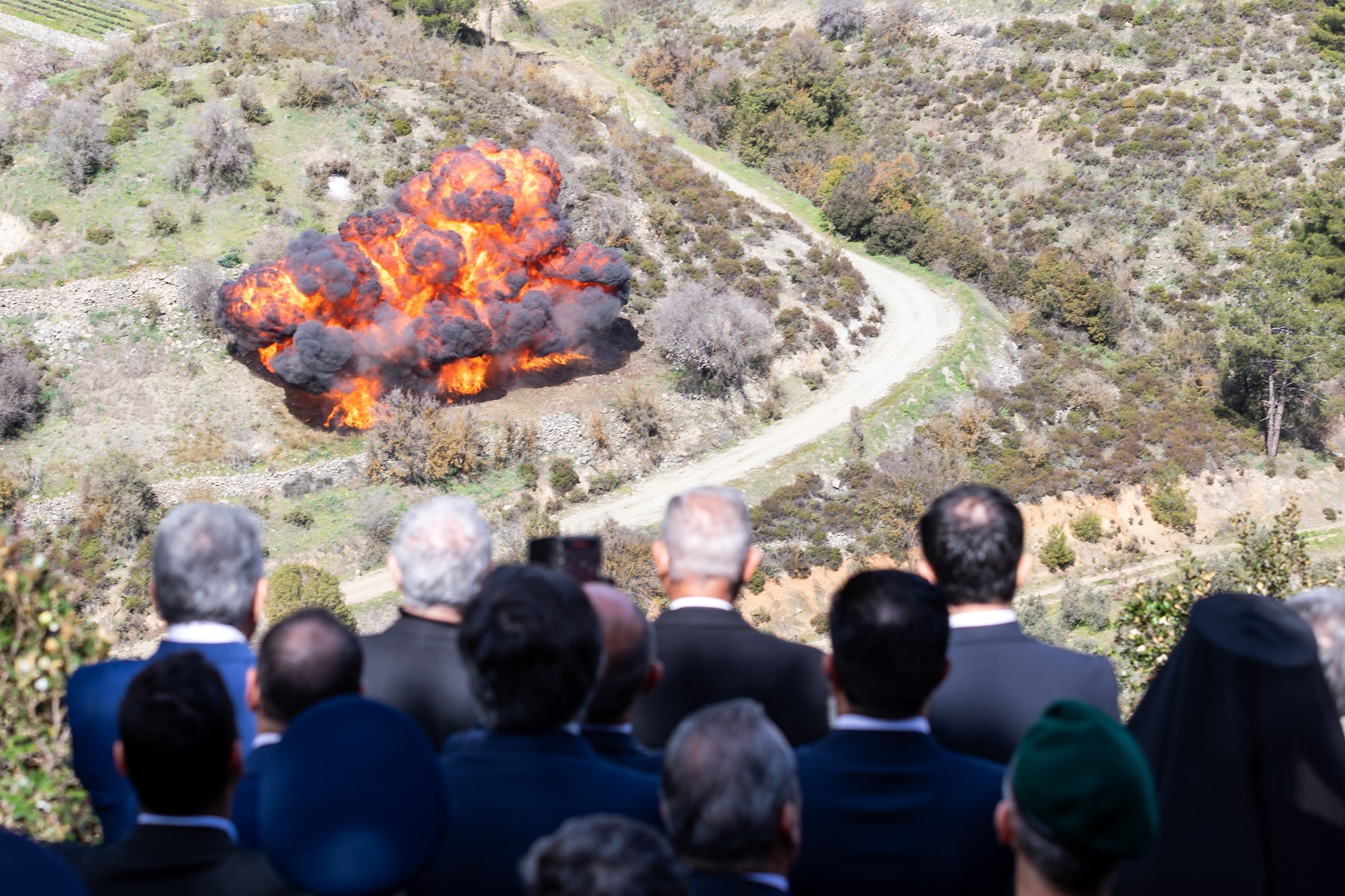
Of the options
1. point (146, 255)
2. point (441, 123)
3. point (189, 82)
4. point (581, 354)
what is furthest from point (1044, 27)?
point (146, 255)

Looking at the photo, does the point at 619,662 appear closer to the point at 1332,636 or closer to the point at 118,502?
the point at 1332,636

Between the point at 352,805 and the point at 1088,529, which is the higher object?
the point at 352,805

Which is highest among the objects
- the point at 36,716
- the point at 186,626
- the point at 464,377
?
the point at 464,377

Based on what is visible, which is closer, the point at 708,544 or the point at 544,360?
the point at 708,544

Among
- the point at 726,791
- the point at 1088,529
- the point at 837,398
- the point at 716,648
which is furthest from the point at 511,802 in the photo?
the point at 837,398

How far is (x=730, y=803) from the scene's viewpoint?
2674 millimetres

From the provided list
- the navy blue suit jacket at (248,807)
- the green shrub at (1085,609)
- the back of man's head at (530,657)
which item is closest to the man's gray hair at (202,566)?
the navy blue suit jacket at (248,807)

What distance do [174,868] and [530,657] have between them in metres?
1.35

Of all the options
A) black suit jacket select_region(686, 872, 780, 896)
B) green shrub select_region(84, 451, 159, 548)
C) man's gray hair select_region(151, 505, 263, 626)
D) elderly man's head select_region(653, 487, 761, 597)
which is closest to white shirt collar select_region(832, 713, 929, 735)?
black suit jacket select_region(686, 872, 780, 896)

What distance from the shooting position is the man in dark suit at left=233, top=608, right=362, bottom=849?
366 centimetres

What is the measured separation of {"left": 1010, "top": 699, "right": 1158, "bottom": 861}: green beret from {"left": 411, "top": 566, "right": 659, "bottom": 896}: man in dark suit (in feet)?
4.09

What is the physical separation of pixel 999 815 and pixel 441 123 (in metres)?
37.9

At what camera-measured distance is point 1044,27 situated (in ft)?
173

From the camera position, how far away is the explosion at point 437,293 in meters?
24.4
